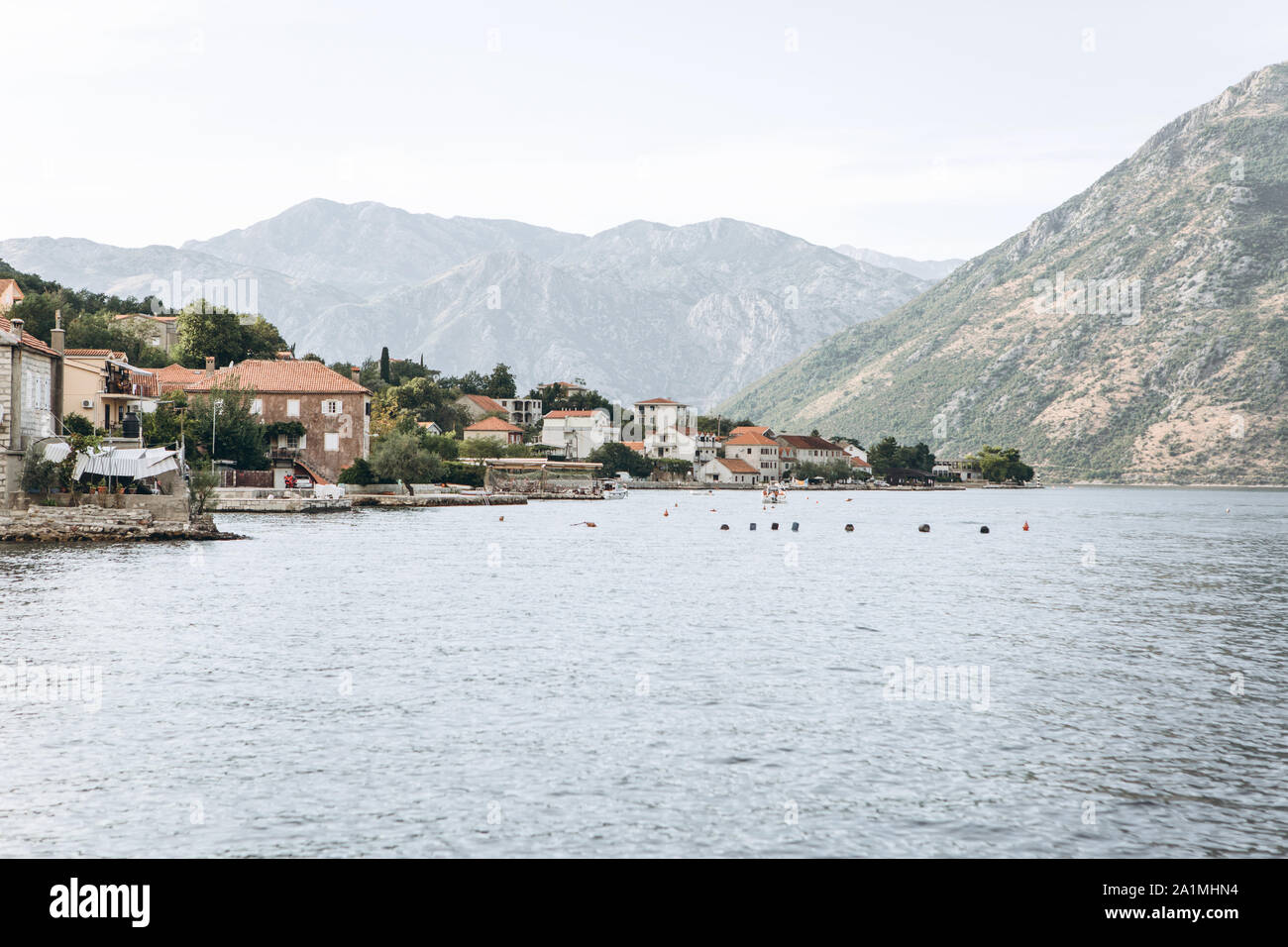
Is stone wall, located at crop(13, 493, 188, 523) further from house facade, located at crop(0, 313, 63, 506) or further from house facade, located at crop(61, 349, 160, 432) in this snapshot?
house facade, located at crop(61, 349, 160, 432)

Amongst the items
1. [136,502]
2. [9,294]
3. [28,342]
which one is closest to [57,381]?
[28,342]

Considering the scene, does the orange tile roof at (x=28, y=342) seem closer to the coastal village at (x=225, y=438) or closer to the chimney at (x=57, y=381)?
the coastal village at (x=225, y=438)

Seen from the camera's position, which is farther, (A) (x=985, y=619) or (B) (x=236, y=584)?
(B) (x=236, y=584)

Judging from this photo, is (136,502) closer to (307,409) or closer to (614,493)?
(307,409)

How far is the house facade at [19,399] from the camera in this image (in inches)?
2160

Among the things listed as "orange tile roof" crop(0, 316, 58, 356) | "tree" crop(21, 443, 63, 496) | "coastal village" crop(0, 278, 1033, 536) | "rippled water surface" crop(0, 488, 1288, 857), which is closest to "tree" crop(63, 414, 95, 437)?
"coastal village" crop(0, 278, 1033, 536)

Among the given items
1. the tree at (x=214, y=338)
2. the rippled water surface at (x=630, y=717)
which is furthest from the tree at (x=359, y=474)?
the rippled water surface at (x=630, y=717)

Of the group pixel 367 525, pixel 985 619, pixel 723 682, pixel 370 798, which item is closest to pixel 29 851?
pixel 370 798

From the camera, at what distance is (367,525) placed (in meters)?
78.8

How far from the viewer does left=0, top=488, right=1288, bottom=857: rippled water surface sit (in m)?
13.7

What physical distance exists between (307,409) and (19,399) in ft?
163

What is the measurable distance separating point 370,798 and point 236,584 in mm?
29345

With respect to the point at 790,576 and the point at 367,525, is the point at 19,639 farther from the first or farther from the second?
the point at 367,525

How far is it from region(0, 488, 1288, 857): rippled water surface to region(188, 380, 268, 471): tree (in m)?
41.4
